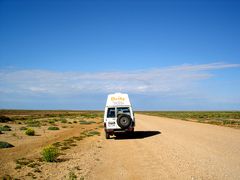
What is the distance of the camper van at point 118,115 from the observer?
20.6m

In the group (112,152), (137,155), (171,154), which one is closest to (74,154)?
(112,152)

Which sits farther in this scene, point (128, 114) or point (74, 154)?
point (128, 114)

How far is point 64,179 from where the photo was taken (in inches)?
376

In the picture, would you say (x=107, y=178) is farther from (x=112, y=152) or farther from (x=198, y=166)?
(x=112, y=152)

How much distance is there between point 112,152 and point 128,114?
250 inches

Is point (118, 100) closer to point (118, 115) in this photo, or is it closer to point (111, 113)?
point (111, 113)

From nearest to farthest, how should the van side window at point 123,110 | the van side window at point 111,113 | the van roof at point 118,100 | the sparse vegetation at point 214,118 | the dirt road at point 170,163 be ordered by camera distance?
1. the dirt road at point 170,163
2. the van side window at point 111,113
3. the van side window at point 123,110
4. the van roof at point 118,100
5. the sparse vegetation at point 214,118

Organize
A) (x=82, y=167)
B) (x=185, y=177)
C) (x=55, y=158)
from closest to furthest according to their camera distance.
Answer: (x=185, y=177) → (x=82, y=167) → (x=55, y=158)

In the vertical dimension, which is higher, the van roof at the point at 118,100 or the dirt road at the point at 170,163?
the van roof at the point at 118,100

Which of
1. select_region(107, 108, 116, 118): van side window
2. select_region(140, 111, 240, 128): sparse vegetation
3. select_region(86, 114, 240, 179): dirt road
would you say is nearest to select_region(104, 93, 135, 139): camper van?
select_region(107, 108, 116, 118): van side window

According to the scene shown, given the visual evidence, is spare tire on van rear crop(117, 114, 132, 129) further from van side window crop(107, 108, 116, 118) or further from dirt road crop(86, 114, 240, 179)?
dirt road crop(86, 114, 240, 179)

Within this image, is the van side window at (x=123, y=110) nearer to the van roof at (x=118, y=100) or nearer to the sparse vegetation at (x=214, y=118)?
the van roof at (x=118, y=100)

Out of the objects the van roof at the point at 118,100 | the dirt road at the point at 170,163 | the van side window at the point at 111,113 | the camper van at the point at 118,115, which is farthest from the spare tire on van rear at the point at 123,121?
the dirt road at the point at 170,163

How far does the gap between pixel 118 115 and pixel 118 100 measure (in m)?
1.50
